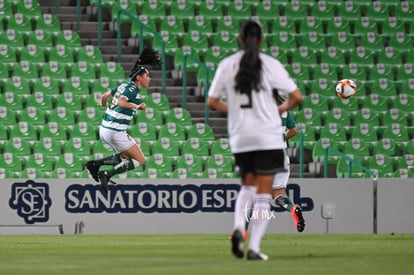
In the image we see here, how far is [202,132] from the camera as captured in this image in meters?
22.5

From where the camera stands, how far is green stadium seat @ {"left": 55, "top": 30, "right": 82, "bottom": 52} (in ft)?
76.7

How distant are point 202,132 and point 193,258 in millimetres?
11810

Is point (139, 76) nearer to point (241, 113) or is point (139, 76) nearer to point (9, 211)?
point (9, 211)

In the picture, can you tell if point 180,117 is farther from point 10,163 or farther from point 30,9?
point 30,9

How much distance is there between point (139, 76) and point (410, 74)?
955 cm

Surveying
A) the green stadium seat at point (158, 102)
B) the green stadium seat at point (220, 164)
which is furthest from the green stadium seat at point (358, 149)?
the green stadium seat at point (158, 102)

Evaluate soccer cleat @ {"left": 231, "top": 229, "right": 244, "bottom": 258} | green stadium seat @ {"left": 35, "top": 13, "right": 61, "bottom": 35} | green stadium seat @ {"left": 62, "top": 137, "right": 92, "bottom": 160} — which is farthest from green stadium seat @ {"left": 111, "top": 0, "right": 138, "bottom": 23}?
soccer cleat @ {"left": 231, "top": 229, "right": 244, "bottom": 258}

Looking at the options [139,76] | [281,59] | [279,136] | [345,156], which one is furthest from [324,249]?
[281,59]

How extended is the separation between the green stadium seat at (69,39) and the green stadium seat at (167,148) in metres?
2.94

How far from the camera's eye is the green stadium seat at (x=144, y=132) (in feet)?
71.5

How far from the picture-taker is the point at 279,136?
10023mm

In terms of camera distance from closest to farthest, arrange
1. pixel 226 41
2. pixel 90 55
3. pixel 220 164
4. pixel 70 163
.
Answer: pixel 70 163
pixel 220 164
pixel 90 55
pixel 226 41

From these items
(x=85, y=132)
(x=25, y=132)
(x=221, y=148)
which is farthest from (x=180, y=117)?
(x=25, y=132)

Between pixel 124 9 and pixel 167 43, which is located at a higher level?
pixel 124 9
